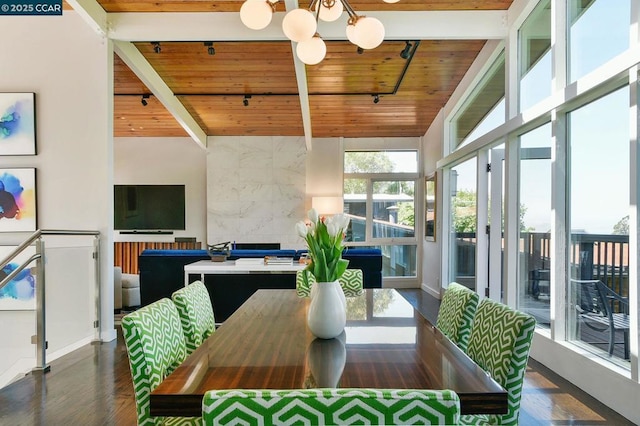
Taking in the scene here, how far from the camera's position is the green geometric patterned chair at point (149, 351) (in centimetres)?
128

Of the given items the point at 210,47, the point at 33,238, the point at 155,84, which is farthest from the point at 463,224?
the point at 33,238

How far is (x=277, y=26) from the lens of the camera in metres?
4.24

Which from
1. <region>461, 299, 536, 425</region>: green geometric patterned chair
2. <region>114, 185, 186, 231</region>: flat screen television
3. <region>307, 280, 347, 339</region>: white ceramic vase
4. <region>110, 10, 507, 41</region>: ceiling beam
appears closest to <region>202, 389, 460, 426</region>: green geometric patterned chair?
<region>461, 299, 536, 425</region>: green geometric patterned chair

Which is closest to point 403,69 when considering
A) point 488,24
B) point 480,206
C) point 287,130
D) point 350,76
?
point 350,76

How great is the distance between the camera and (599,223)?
2.81 m

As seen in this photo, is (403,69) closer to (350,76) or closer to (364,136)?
(350,76)

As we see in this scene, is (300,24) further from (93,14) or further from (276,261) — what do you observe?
(93,14)

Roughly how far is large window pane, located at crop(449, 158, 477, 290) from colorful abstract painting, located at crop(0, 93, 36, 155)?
528 centimetres

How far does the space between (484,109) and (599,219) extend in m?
2.64

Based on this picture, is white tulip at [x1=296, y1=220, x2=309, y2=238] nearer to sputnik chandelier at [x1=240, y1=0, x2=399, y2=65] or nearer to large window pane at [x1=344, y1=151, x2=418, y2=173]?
sputnik chandelier at [x1=240, y1=0, x2=399, y2=65]

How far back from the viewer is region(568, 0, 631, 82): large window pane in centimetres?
262

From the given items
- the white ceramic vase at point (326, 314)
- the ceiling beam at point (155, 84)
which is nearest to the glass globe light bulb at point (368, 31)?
the white ceramic vase at point (326, 314)

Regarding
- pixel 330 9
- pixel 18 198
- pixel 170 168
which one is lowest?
pixel 18 198

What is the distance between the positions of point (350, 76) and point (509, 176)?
2.59 metres
